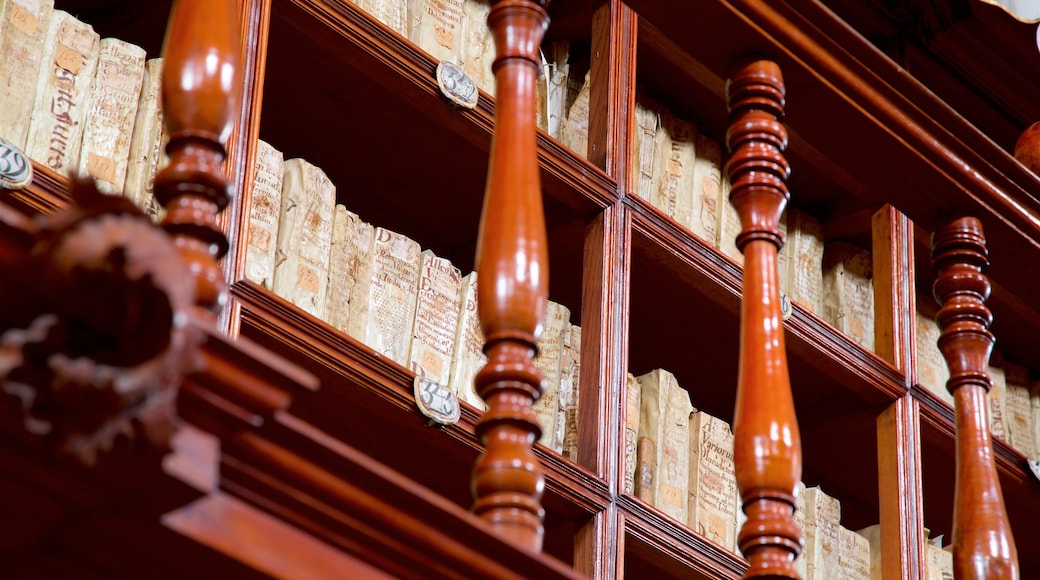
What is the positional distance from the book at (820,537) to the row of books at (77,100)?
128cm

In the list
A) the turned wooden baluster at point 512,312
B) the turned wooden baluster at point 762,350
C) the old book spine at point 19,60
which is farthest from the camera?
the old book spine at point 19,60

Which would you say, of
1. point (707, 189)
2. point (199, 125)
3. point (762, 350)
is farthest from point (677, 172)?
point (199, 125)

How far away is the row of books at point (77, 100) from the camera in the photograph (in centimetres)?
167

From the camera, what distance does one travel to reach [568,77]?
2.46 meters

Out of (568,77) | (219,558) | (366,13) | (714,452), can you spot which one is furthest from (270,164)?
(219,558)

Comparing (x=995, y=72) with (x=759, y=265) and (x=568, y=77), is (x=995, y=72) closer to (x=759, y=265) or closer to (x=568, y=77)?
(x=568, y=77)

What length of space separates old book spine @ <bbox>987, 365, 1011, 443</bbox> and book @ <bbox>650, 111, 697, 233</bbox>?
800 millimetres

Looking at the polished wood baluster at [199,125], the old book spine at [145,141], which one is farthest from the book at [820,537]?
the polished wood baluster at [199,125]

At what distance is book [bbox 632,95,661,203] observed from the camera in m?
2.44

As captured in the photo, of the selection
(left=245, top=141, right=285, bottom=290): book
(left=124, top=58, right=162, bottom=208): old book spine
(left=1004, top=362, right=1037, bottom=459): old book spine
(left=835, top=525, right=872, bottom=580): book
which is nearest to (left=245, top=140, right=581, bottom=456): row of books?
(left=245, top=141, right=285, bottom=290): book

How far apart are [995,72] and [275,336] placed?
1.95 meters

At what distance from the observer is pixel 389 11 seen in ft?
6.89

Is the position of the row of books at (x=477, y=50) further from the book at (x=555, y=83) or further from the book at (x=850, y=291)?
the book at (x=850, y=291)

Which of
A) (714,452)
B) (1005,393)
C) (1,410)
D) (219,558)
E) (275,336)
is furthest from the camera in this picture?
(1005,393)
